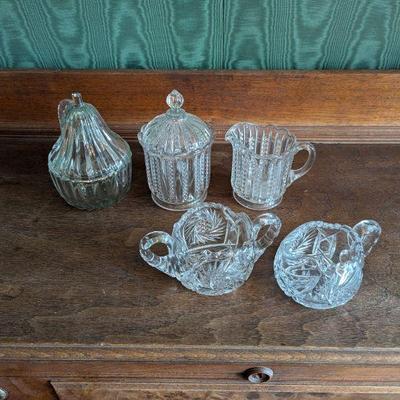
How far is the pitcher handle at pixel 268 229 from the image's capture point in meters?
0.52

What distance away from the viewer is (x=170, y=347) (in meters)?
0.47

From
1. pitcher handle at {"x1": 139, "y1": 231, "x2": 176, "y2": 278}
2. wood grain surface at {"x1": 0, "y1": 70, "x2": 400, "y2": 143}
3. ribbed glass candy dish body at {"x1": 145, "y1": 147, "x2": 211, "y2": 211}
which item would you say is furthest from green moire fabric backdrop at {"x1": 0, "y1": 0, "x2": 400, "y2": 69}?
pitcher handle at {"x1": 139, "y1": 231, "x2": 176, "y2": 278}

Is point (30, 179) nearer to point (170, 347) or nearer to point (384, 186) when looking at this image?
point (170, 347)

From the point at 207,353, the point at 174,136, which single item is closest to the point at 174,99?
the point at 174,136

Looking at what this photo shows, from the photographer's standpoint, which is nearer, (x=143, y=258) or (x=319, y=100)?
(x=143, y=258)

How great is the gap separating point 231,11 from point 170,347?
1.33ft

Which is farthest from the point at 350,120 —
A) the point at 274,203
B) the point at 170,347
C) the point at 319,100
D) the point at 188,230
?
the point at 170,347

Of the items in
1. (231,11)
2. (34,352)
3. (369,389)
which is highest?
(231,11)

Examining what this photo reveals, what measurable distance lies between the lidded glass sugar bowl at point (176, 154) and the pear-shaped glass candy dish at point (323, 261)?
14 cm

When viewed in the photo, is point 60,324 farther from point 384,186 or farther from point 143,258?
point 384,186

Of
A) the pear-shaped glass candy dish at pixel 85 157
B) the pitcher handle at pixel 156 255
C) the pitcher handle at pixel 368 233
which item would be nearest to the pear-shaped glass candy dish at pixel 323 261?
the pitcher handle at pixel 368 233

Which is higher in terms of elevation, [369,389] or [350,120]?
[350,120]

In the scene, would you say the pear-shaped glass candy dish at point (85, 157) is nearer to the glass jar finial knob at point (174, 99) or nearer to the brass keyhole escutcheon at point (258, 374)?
the glass jar finial knob at point (174, 99)

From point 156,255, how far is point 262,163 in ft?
0.54
